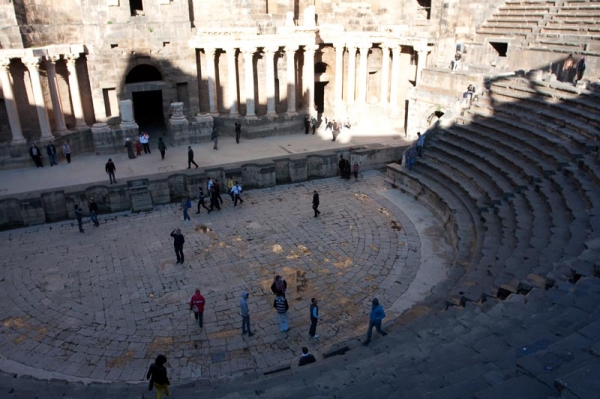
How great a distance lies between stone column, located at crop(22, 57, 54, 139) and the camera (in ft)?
69.8

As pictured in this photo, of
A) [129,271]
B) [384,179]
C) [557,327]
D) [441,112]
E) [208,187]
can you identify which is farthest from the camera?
[441,112]

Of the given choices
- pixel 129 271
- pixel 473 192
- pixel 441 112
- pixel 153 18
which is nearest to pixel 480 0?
pixel 441 112

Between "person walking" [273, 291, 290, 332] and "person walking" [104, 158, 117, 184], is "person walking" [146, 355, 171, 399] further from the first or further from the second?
"person walking" [104, 158, 117, 184]

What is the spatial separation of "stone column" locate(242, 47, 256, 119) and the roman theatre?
134 millimetres

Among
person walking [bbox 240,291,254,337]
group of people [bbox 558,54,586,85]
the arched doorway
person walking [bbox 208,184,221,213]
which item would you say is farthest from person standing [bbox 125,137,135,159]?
group of people [bbox 558,54,586,85]

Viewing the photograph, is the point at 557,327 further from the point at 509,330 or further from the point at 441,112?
the point at 441,112

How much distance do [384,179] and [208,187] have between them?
24.0ft

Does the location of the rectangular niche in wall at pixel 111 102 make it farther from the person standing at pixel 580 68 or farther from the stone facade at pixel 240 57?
the person standing at pixel 580 68

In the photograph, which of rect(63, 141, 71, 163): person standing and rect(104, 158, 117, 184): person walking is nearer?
rect(104, 158, 117, 184): person walking

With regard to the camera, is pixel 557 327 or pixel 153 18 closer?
pixel 557 327

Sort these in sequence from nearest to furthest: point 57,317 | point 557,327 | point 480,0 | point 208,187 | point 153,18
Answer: point 557,327
point 57,317
point 208,187
point 153,18
point 480,0

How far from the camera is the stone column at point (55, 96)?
22203 millimetres

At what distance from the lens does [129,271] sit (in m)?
13.9

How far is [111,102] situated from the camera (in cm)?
2491
